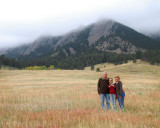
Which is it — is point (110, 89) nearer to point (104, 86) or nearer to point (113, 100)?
point (104, 86)

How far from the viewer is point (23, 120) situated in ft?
20.4

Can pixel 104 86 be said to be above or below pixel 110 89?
above

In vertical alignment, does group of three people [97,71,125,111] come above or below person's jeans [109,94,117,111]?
above

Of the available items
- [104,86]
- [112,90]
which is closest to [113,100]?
[112,90]

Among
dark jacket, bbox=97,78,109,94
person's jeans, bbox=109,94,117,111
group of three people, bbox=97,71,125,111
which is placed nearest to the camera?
person's jeans, bbox=109,94,117,111

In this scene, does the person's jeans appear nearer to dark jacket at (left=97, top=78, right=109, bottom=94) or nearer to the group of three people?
the group of three people

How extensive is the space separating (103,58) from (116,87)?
15080 centimetres

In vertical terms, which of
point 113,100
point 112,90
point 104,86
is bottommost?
point 113,100

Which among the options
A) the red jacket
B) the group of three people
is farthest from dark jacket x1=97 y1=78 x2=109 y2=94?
the red jacket

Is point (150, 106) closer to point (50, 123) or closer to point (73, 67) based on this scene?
point (50, 123)

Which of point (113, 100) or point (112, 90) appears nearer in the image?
point (113, 100)

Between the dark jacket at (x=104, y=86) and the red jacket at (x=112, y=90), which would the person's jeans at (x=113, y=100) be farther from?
the dark jacket at (x=104, y=86)

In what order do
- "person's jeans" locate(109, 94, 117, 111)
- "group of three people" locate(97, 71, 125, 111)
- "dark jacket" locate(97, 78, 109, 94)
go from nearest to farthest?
1. "person's jeans" locate(109, 94, 117, 111)
2. "group of three people" locate(97, 71, 125, 111)
3. "dark jacket" locate(97, 78, 109, 94)

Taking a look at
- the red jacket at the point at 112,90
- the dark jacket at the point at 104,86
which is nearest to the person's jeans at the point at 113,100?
the red jacket at the point at 112,90
